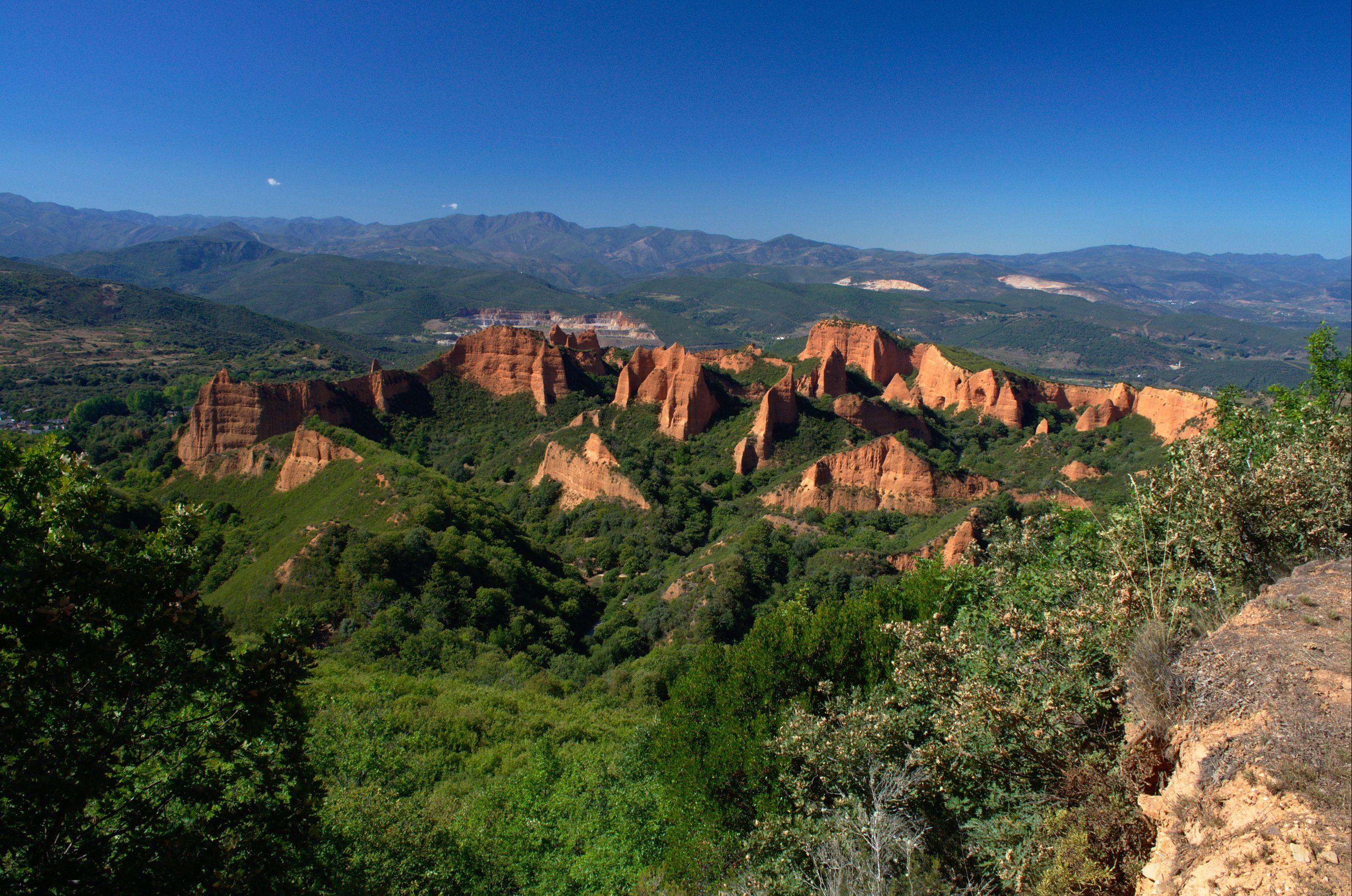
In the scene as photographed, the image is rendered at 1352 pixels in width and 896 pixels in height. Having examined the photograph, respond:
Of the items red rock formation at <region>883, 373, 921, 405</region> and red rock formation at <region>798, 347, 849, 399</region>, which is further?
red rock formation at <region>883, 373, 921, 405</region>

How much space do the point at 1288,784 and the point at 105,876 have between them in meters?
9.55

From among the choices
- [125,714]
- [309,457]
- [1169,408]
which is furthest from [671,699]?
[1169,408]

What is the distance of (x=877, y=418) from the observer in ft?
188

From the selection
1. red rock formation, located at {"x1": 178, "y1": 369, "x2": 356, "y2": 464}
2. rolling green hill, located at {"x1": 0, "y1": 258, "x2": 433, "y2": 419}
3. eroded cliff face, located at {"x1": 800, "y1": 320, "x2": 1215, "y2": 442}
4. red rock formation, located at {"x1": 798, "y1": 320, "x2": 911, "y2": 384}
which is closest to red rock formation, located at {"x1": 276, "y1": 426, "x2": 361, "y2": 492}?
red rock formation, located at {"x1": 178, "y1": 369, "x2": 356, "y2": 464}

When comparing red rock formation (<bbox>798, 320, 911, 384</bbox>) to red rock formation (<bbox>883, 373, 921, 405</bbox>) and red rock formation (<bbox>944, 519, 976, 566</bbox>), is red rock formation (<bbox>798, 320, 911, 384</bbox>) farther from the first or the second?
red rock formation (<bbox>944, 519, 976, 566</bbox>)

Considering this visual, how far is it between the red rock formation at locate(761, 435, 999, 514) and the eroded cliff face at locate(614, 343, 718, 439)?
1545 centimetres

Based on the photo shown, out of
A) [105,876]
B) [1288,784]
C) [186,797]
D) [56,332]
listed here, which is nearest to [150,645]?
[186,797]

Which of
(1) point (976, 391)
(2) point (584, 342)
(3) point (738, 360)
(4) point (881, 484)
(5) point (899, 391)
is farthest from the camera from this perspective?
(2) point (584, 342)

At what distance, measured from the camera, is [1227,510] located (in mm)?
7668

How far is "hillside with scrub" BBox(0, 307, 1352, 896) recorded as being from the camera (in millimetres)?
5754

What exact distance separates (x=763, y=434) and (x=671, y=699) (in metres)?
35.9

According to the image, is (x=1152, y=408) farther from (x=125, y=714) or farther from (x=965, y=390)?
(x=125, y=714)

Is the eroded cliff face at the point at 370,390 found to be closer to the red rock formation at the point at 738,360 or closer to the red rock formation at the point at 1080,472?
the red rock formation at the point at 738,360

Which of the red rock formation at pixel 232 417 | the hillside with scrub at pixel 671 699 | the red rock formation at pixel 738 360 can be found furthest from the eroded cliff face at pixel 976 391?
the red rock formation at pixel 232 417
